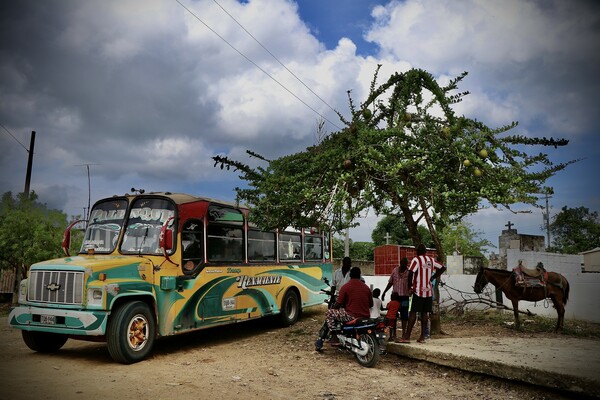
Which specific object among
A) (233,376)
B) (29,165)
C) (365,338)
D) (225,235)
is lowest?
(233,376)

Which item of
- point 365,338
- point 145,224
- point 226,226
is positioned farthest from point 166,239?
point 365,338

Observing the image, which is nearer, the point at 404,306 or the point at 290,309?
the point at 404,306

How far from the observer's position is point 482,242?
4194cm

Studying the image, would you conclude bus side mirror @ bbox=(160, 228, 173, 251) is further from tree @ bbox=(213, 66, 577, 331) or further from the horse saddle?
the horse saddle

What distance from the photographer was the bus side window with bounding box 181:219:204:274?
913 centimetres

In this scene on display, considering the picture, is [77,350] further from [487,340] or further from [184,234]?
[487,340]

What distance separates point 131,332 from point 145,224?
207cm

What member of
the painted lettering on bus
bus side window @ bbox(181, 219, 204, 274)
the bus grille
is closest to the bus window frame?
bus side window @ bbox(181, 219, 204, 274)

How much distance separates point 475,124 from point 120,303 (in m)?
7.16

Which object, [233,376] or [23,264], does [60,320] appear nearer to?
[233,376]

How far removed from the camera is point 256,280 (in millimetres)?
11398

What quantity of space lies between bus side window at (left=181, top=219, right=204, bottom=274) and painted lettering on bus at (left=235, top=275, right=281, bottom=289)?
146cm

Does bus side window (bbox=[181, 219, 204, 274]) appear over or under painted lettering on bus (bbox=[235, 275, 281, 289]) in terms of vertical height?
over

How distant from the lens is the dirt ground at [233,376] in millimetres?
6155
